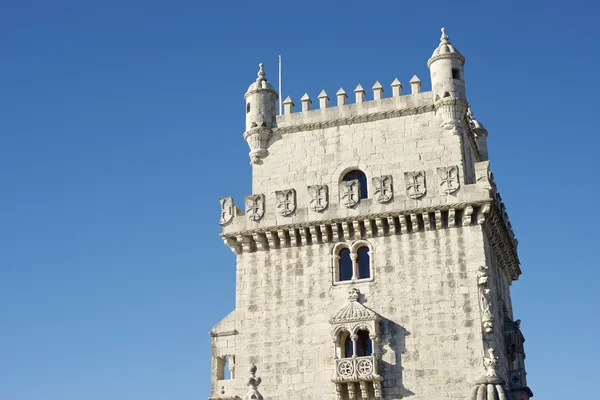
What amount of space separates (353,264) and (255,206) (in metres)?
4.60

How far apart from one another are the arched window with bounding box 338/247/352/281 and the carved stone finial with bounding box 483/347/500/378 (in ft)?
19.6

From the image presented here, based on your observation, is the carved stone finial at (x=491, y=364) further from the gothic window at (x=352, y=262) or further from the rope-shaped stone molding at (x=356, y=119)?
the rope-shaped stone molding at (x=356, y=119)

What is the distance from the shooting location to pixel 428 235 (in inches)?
1328

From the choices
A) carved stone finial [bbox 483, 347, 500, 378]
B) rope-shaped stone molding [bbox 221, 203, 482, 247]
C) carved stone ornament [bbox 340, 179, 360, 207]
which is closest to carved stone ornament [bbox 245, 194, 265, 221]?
rope-shaped stone molding [bbox 221, 203, 482, 247]

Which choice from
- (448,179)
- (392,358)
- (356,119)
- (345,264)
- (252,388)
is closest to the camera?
(252,388)

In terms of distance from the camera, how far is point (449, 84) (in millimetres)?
35438

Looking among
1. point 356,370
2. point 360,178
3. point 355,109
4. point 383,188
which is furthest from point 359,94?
point 356,370

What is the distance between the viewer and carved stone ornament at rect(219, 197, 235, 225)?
3609 centimetres

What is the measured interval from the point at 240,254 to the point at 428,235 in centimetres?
739

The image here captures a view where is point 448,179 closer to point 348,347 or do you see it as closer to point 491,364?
point 491,364

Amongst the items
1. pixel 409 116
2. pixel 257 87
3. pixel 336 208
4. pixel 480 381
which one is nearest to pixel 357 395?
pixel 480 381

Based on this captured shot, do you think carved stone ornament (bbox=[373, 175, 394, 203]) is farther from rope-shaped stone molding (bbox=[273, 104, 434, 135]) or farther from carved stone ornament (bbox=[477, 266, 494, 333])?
carved stone ornament (bbox=[477, 266, 494, 333])

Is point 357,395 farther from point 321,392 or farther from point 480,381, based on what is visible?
point 480,381

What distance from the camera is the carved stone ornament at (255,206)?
35.8 meters
